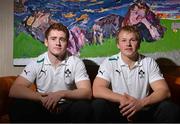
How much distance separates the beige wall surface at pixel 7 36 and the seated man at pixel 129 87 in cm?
101

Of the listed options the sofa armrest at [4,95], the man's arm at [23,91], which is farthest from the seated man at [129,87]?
A: the sofa armrest at [4,95]

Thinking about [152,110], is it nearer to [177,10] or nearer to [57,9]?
[177,10]

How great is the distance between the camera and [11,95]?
6.14 ft

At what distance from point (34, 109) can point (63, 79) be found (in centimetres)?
36

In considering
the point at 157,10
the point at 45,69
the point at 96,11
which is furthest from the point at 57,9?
the point at 157,10

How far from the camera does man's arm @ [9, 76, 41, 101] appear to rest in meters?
1.79

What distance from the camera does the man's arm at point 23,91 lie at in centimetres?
179

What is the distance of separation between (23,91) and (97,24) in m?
0.91

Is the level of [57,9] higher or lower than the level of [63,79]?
higher

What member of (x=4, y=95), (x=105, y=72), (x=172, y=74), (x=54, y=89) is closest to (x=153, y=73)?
(x=105, y=72)

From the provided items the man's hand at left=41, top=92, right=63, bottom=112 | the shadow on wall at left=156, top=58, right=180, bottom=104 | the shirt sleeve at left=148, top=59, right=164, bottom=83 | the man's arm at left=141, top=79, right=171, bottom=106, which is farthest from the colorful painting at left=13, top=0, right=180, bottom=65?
the man's hand at left=41, top=92, right=63, bottom=112

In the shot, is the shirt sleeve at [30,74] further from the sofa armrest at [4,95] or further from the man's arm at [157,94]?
the man's arm at [157,94]

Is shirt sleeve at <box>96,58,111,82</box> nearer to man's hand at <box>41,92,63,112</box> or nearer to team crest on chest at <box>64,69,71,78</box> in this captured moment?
team crest on chest at <box>64,69,71,78</box>

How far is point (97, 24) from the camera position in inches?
95.0
